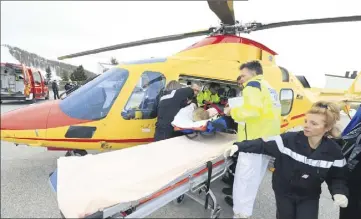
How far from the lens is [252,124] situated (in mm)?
2578

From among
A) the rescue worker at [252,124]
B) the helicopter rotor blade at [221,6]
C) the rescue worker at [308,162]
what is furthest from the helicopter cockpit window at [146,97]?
the rescue worker at [308,162]

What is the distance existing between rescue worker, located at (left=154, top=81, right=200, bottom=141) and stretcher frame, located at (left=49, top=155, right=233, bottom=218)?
105 cm

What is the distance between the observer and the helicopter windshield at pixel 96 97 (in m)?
3.07

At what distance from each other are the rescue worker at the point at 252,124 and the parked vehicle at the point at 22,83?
165cm

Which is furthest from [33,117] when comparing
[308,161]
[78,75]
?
[308,161]

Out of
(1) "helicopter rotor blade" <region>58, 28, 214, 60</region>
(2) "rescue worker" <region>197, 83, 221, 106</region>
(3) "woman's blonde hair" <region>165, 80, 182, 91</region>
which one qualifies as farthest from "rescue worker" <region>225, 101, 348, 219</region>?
(1) "helicopter rotor blade" <region>58, 28, 214, 60</region>

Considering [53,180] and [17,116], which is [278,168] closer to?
[53,180]

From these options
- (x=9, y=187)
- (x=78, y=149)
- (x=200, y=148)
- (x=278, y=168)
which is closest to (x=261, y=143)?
(x=278, y=168)

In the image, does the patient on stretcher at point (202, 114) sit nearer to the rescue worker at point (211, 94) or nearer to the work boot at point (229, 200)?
the rescue worker at point (211, 94)

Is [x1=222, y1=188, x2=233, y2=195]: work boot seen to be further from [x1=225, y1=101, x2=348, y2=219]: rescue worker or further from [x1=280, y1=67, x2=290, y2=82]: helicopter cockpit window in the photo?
[x1=280, y1=67, x2=290, y2=82]: helicopter cockpit window

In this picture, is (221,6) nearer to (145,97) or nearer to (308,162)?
(308,162)

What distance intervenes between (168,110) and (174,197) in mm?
1651

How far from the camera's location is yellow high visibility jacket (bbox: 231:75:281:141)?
237 centimetres

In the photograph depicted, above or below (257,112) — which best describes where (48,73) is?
above
